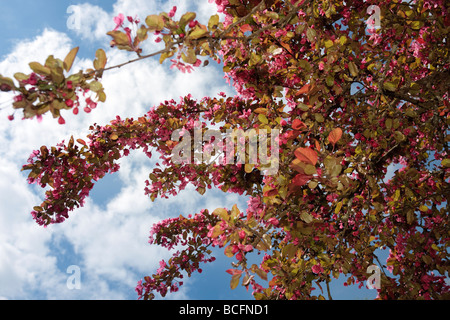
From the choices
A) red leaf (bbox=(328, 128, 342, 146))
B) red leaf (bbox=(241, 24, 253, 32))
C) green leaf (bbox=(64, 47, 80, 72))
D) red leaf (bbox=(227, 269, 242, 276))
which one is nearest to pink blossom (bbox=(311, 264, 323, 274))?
red leaf (bbox=(227, 269, 242, 276))

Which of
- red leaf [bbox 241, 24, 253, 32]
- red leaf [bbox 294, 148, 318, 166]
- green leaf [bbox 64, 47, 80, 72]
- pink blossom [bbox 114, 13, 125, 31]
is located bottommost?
red leaf [bbox 294, 148, 318, 166]

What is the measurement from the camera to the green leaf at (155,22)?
4.55 feet

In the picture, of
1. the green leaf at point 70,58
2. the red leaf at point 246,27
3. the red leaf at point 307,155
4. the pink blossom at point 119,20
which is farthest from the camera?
the red leaf at point 246,27

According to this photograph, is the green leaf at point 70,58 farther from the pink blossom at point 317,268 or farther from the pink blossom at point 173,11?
the pink blossom at point 317,268

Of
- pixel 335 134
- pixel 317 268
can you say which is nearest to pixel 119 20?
pixel 335 134

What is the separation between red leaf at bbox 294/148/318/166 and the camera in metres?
1.54

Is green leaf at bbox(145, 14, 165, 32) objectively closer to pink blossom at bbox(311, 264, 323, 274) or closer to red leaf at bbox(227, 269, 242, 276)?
red leaf at bbox(227, 269, 242, 276)

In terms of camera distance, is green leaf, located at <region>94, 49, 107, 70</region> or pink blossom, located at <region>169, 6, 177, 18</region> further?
pink blossom, located at <region>169, 6, 177, 18</region>

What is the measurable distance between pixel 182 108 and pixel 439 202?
9.73 ft

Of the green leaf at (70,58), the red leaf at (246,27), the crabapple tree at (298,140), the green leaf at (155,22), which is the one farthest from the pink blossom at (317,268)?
the green leaf at (70,58)

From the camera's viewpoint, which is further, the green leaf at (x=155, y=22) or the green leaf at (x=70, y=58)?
the green leaf at (x=155, y=22)

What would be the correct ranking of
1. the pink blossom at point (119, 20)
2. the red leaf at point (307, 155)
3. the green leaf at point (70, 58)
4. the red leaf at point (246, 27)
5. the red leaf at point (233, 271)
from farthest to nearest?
the red leaf at point (246, 27), the red leaf at point (233, 271), the red leaf at point (307, 155), the pink blossom at point (119, 20), the green leaf at point (70, 58)
